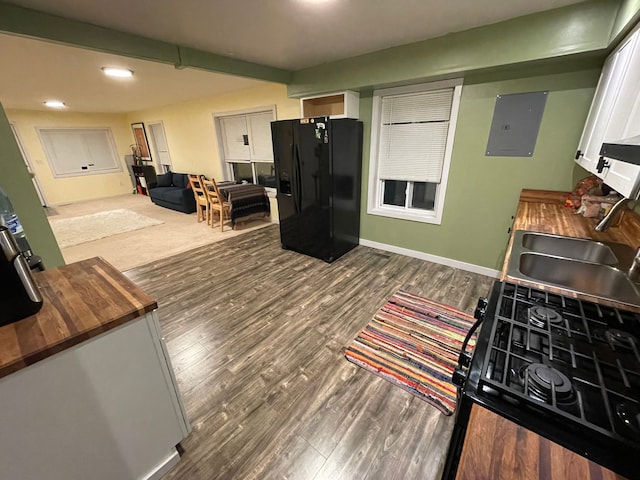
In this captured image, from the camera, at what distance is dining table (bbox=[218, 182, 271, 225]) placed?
15.1 ft

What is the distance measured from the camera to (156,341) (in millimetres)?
1139

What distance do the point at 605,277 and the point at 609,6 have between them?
1951 millimetres

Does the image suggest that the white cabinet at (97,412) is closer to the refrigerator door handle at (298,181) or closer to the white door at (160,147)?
the refrigerator door handle at (298,181)

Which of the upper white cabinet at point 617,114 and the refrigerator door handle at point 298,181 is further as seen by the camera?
the refrigerator door handle at point 298,181

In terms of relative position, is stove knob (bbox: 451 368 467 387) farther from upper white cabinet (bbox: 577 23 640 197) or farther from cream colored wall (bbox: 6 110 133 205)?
cream colored wall (bbox: 6 110 133 205)

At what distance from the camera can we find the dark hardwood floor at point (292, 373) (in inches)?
52.4

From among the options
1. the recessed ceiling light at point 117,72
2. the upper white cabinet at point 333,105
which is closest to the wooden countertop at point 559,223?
the upper white cabinet at point 333,105

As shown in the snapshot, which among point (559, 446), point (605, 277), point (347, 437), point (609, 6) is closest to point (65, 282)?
point (347, 437)

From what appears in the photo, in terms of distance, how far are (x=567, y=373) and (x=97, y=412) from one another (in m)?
1.67

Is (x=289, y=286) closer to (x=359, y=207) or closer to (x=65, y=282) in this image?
(x=359, y=207)

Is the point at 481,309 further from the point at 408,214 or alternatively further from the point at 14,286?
the point at 408,214

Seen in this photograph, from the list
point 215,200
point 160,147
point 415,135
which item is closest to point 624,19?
point 415,135

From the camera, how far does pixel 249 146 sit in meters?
5.19

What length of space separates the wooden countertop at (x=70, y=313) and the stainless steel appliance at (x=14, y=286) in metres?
0.03
